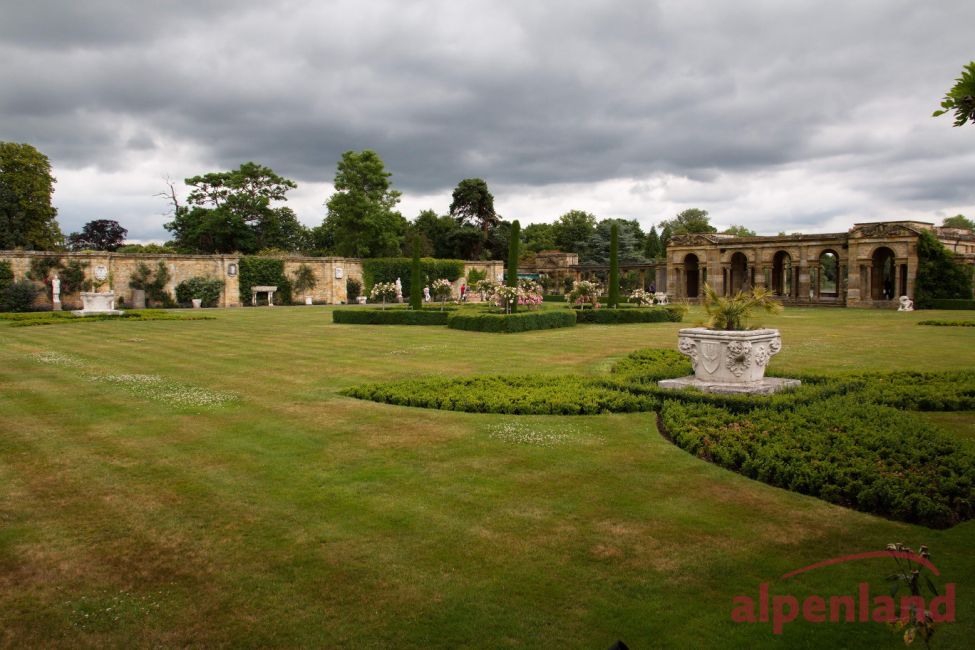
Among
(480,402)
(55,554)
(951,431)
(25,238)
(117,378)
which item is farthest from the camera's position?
(25,238)

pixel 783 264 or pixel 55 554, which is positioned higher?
pixel 783 264

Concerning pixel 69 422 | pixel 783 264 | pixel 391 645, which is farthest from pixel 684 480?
pixel 783 264

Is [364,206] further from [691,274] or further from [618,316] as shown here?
[618,316]

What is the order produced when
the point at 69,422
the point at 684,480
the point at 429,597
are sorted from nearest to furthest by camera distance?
the point at 429,597
the point at 684,480
the point at 69,422

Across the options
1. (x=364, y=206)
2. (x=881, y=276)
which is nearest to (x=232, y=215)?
(x=364, y=206)

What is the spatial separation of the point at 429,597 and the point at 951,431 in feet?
21.3

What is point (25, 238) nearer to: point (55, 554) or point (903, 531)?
point (55, 554)

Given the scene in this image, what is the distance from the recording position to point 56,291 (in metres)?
34.7

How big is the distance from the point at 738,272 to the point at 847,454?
4597 centimetres

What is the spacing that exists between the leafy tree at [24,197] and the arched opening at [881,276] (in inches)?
2202

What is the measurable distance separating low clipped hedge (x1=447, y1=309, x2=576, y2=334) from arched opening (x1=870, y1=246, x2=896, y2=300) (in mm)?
26979

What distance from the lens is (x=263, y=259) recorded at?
43281 mm

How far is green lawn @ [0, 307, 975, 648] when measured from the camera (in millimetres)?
3596

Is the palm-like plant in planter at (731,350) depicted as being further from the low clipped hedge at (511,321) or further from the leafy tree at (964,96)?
the low clipped hedge at (511,321)
